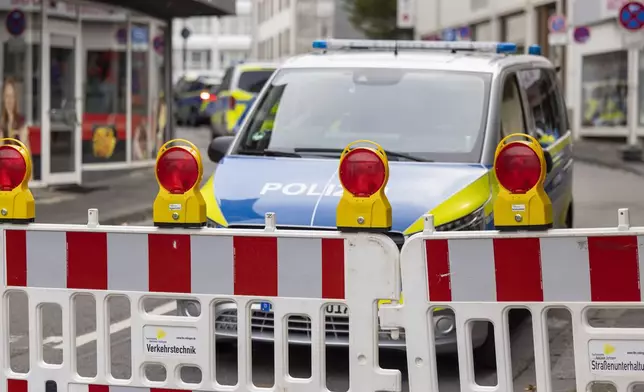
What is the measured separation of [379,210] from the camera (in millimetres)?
4719

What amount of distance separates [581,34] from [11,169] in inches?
1053

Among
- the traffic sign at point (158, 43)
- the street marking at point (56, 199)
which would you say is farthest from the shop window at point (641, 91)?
the street marking at point (56, 199)

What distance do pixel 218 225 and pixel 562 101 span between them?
16.2 feet

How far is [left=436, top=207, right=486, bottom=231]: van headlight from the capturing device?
6.72 meters

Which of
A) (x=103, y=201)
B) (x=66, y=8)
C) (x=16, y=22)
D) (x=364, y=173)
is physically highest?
(x=66, y=8)

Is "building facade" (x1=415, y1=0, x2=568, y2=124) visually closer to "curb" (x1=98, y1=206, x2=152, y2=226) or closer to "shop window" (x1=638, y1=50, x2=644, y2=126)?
"shop window" (x1=638, y1=50, x2=644, y2=126)

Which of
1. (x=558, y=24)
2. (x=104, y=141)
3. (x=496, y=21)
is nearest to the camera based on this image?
(x=104, y=141)

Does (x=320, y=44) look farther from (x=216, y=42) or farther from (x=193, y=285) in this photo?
(x=216, y=42)

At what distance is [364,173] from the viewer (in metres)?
4.73

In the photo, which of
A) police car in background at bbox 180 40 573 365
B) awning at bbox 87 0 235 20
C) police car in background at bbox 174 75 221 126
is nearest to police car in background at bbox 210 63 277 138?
awning at bbox 87 0 235 20

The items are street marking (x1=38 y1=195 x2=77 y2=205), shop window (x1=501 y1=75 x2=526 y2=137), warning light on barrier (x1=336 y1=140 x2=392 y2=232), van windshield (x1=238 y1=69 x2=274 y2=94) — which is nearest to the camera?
warning light on barrier (x1=336 y1=140 x2=392 y2=232)

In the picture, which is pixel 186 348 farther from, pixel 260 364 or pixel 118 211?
pixel 118 211

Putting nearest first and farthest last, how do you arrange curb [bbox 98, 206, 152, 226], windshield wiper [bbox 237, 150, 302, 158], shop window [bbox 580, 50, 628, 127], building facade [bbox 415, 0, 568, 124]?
windshield wiper [bbox 237, 150, 302, 158] → curb [bbox 98, 206, 152, 226] → shop window [bbox 580, 50, 628, 127] → building facade [bbox 415, 0, 568, 124]

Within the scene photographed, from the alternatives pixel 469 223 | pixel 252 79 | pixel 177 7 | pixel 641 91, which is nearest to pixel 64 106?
pixel 177 7
